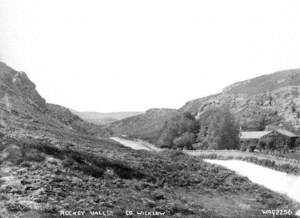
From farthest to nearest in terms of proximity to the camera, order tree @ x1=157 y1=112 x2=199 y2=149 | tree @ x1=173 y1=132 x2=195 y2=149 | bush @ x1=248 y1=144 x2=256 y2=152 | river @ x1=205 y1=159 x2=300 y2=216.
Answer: tree @ x1=157 y1=112 x2=199 y2=149
tree @ x1=173 y1=132 x2=195 y2=149
bush @ x1=248 y1=144 x2=256 y2=152
river @ x1=205 y1=159 x2=300 y2=216

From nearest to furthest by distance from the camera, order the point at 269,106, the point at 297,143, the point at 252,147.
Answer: the point at 252,147
the point at 297,143
the point at 269,106

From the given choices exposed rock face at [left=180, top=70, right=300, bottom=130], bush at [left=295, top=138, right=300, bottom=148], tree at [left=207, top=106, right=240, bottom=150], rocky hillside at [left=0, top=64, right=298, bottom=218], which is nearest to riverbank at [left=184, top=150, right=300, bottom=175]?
rocky hillside at [left=0, top=64, right=298, bottom=218]

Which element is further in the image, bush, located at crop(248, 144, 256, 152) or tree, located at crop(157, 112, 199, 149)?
tree, located at crop(157, 112, 199, 149)

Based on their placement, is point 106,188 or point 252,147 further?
point 252,147

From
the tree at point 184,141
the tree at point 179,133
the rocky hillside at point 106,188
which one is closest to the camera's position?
the rocky hillside at point 106,188

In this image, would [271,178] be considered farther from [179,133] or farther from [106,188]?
[179,133]

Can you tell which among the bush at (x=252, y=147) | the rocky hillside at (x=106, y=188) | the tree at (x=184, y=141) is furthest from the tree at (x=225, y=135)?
the rocky hillside at (x=106, y=188)

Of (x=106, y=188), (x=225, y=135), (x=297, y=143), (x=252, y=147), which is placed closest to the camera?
(x=106, y=188)

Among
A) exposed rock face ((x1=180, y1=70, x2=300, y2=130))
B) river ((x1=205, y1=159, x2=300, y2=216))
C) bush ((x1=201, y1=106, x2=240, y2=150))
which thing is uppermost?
exposed rock face ((x1=180, y1=70, x2=300, y2=130))

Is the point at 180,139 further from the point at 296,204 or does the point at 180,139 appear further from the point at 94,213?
the point at 94,213

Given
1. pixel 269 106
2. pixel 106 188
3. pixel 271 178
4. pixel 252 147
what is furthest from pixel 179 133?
pixel 106 188

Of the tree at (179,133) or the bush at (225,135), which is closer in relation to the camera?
the bush at (225,135)

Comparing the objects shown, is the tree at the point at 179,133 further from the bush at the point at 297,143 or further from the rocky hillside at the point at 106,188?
the rocky hillside at the point at 106,188

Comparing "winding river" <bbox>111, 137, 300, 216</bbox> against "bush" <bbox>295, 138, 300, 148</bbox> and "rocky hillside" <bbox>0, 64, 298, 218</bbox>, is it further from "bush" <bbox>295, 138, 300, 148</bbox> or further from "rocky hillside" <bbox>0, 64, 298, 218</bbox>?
"bush" <bbox>295, 138, 300, 148</bbox>
